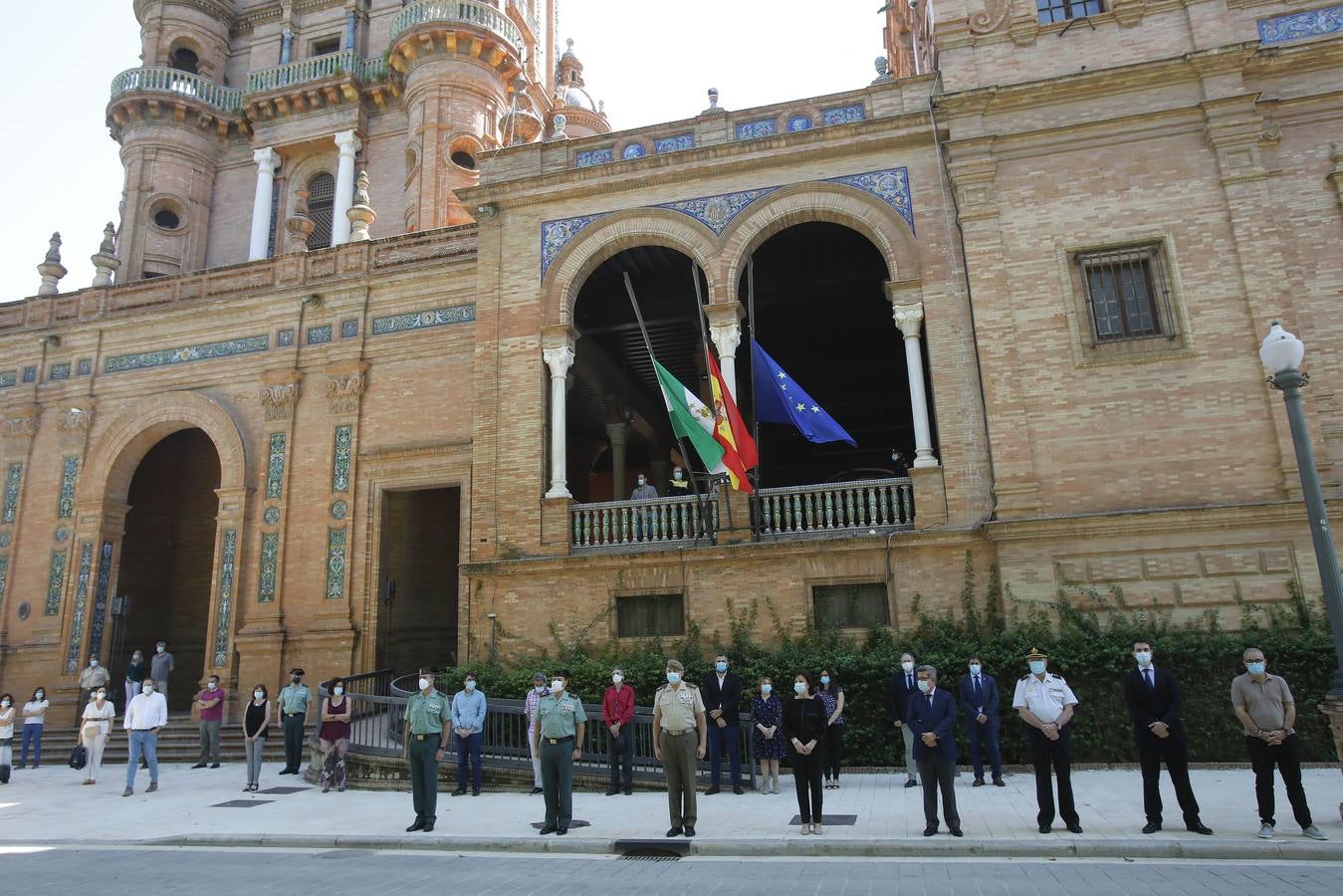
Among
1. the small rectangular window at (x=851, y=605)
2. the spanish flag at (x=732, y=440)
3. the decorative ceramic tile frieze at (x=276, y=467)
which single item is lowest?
the small rectangular window at (x=851, y=605)

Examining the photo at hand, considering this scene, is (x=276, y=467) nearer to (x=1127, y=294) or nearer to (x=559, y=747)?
(x=559, y=747)

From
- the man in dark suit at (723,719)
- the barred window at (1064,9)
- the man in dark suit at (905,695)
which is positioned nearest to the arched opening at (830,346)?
the man in dark suit at (905,695)

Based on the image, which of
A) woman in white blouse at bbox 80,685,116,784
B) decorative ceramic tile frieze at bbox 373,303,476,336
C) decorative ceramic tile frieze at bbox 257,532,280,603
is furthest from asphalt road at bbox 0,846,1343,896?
decorative ceramic tile frieze at bbox 373,303,476,336

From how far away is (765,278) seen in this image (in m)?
18.4

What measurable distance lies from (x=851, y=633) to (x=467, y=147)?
1938 cm

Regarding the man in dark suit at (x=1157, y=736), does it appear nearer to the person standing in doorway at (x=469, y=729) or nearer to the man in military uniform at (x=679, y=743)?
the man in military uniform at (x=679, y=743)

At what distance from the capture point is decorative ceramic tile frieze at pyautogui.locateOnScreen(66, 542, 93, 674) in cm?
1938

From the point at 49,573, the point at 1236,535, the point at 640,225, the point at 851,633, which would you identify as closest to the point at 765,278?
the point at 640,225

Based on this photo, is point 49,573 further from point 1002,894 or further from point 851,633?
point 1002,894

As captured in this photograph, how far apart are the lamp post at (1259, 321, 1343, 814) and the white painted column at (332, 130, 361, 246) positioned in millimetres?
23939

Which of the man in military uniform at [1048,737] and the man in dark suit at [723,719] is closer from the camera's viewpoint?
the man in military uniform at [1048,737]

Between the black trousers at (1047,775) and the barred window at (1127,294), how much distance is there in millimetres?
7477

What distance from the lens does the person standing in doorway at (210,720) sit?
15117 millimetres

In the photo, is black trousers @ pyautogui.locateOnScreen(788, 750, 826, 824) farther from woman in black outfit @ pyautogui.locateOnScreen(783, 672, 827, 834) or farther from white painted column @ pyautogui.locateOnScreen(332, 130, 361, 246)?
white painted column @ pyautogui.locateOnScreen(332, 130, 361, 246)
